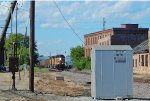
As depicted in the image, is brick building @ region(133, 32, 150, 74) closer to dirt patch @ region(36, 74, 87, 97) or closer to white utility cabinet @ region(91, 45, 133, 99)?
dirt patch @ region(36, 74, 87, 97)

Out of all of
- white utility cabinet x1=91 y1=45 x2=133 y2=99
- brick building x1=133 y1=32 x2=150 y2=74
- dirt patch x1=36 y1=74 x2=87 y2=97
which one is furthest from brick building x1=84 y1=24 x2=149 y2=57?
white utility cabinet x1=91 y1=45 x2=133 y2=99

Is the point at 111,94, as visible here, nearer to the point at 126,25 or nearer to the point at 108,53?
the point at 108,53

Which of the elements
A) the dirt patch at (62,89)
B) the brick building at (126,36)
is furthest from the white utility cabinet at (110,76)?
the brick building at (126,36)

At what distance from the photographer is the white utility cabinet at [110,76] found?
773 inches

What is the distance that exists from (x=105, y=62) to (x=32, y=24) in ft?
21.5

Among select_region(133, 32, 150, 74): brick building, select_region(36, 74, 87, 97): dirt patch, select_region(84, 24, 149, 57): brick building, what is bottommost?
select_region(36, 74, 87, 97): dirt patch

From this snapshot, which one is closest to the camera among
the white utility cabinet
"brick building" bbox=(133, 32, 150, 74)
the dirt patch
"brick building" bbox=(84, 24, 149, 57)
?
the white utility cabinet

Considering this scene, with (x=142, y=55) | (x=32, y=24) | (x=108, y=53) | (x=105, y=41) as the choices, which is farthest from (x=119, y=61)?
(x=105, y=41)

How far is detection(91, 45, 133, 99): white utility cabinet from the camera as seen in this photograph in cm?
1962

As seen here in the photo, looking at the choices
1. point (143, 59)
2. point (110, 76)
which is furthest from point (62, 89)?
point (143, 59)

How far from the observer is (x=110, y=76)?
19625 mm

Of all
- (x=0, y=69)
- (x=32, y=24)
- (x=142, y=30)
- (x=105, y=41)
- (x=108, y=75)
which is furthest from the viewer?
(x=142, y=30)

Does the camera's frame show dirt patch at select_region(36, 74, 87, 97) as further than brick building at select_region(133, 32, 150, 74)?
No

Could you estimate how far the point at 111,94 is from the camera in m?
19.7
